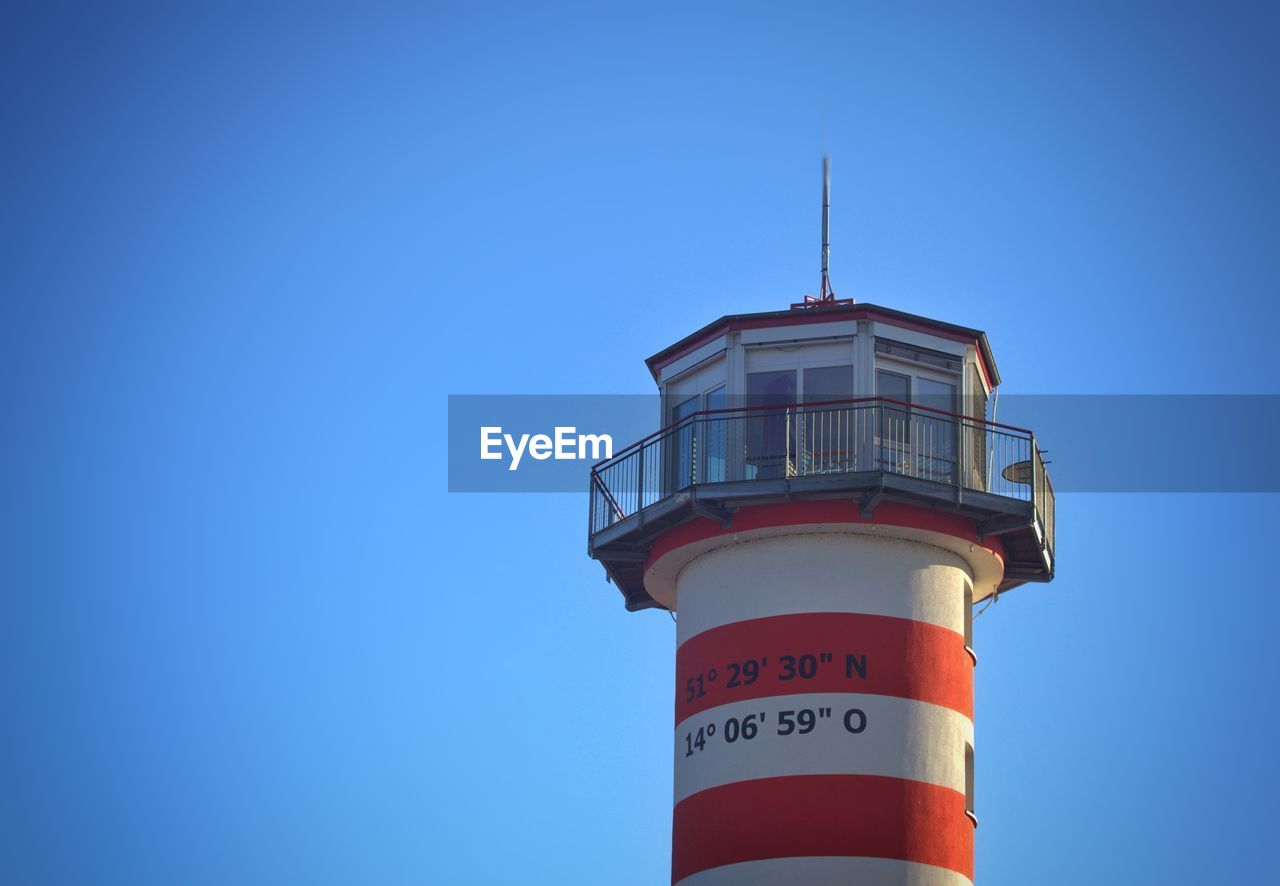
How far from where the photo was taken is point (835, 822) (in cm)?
2820

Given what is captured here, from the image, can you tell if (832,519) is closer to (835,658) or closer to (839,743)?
(835,658)

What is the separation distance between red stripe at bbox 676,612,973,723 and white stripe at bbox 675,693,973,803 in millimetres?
166

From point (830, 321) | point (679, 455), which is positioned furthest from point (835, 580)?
point (830, 321)

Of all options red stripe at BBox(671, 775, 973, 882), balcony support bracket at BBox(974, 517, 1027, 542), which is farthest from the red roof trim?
red stripe at BBox(671, 775, 973, 882)

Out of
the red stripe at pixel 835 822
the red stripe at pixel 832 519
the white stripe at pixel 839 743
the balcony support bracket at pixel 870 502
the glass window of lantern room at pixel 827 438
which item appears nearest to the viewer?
the red stripe at pixel 835 822

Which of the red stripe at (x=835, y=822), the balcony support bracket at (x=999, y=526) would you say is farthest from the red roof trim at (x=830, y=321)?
the red stripe at (x=835, y=822)

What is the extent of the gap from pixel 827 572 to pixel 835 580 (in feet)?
0.54

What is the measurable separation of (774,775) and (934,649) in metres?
2.99

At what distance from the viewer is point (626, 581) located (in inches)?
1299

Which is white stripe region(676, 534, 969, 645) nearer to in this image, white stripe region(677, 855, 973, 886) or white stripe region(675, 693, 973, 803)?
white stripe region(675, 693, 973, 803)

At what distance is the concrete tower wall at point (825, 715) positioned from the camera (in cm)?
2827

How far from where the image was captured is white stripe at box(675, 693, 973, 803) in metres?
28.6

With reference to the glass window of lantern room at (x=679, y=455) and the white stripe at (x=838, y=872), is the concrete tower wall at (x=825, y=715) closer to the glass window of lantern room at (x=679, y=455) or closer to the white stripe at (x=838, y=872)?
the white stripe at (x=838, y=872)

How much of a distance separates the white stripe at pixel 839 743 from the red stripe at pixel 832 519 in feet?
8.35
